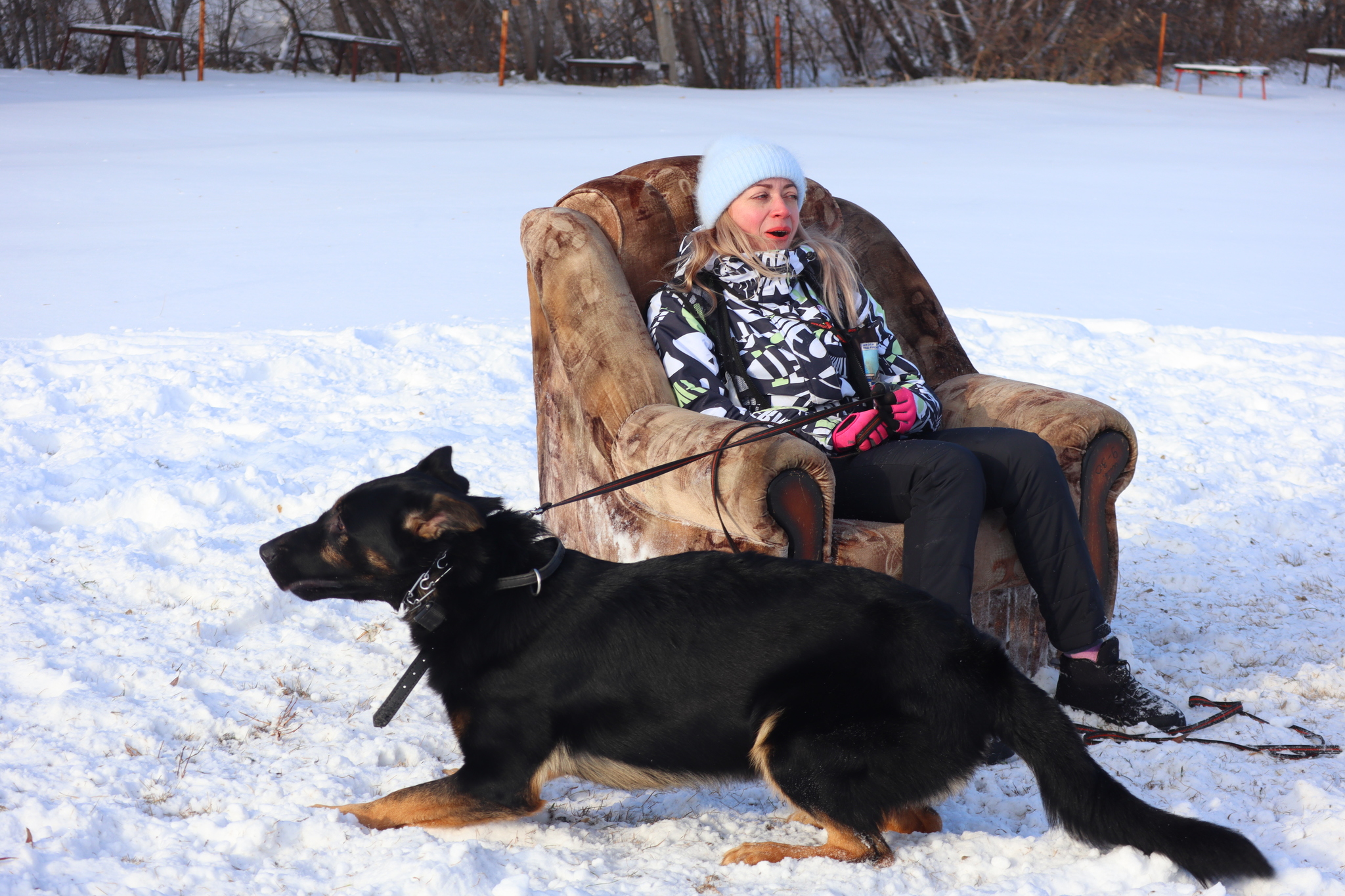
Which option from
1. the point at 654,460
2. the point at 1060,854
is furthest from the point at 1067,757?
the point at 654,460

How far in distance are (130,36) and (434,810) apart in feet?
62.7

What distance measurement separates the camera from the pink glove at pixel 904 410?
335 cm

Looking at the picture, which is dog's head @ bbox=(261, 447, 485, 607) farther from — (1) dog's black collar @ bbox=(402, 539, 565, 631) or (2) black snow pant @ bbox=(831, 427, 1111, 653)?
(2) black snow pant @ bbox=(831, 427, 1111, 653)

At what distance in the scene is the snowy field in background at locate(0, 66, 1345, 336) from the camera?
805cm

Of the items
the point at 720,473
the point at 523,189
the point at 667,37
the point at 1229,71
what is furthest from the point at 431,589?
the point at 1229,71

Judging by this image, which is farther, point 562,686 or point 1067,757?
point 562,686

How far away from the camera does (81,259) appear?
8195mm

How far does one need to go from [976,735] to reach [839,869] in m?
0.42

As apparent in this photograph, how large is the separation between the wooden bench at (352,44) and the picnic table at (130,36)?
6.99ft

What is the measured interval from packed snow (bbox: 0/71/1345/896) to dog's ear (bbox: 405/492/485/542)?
0.67 m

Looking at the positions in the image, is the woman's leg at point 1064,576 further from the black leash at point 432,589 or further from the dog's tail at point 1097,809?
the black leash at point 432,589

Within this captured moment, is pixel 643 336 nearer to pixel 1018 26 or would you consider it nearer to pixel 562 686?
pixel 562 686

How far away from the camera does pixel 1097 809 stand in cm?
221

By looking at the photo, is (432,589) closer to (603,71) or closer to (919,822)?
(919,822)
